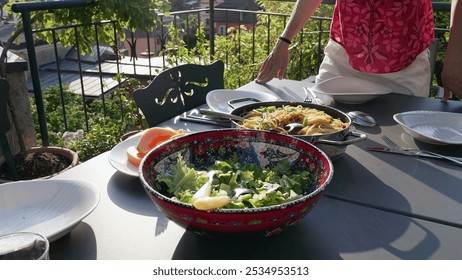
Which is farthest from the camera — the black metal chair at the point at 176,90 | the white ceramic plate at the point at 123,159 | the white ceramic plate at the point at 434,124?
the black metal chair at the point at 176,90

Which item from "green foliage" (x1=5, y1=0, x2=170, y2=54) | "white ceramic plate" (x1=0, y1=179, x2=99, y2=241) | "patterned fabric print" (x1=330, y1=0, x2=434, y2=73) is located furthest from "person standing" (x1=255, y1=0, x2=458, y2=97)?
"green foliage" (x1=5, y1=0, x2=170, y2=54)

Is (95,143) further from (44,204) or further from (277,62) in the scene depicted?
(44,204)

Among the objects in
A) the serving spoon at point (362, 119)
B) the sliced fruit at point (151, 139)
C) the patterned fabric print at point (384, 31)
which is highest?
the patterned fabric print at point (384, 31)

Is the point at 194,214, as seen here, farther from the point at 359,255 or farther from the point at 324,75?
the point at 324,75

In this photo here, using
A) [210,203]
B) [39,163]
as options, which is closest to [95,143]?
[39,163]

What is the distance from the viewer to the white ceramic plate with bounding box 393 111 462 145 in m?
1.35

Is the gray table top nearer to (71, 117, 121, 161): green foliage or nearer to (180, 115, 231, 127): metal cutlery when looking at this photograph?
(180, 115, 231, 127): metal cutlery

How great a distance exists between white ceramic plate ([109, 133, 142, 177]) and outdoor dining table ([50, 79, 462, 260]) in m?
0.03

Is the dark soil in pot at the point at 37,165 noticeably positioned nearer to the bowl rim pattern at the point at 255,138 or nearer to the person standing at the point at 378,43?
the person standing at the point at 378,43

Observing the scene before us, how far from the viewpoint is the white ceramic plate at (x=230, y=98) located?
5.21 ft

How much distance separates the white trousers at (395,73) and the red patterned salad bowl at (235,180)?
42.9 inches

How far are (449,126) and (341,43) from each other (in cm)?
65

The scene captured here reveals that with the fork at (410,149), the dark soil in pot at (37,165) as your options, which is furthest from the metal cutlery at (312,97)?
the dark soil in pot at (37,165)
